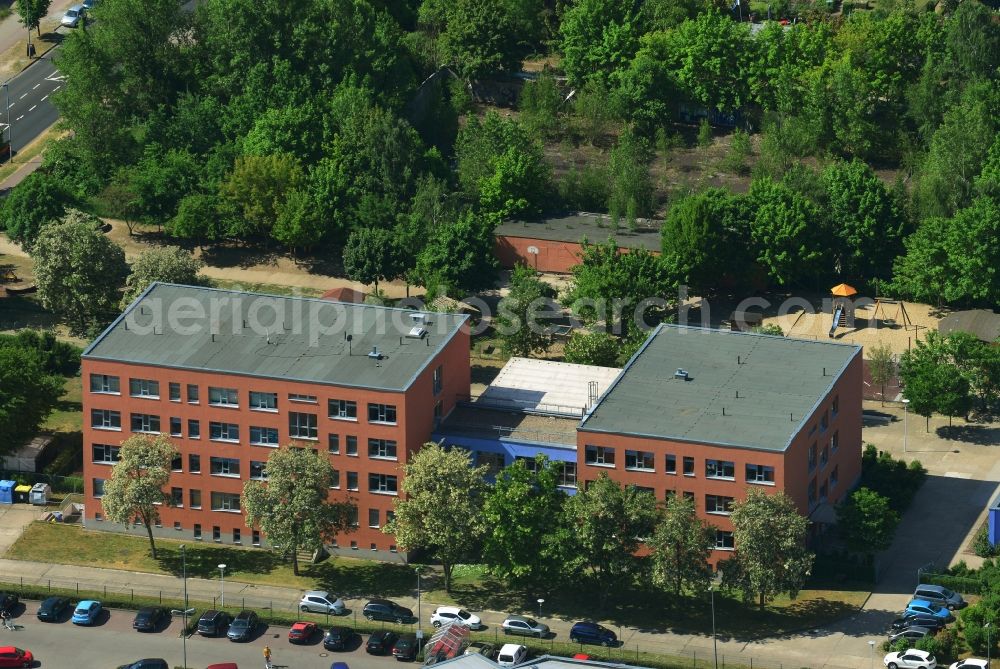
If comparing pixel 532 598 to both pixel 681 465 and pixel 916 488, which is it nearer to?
pixel 681 465

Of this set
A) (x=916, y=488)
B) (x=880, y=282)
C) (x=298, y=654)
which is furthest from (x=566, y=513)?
(x=880, y=282)

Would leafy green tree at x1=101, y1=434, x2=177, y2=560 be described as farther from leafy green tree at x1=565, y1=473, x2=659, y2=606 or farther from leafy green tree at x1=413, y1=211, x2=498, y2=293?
leafy green tree at x1=413, y1=211, x2=498, y2=293

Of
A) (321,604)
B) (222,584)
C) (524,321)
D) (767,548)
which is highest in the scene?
(524,321)

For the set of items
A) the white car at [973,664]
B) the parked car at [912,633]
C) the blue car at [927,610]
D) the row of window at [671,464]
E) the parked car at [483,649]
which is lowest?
the parked car at [483,649]

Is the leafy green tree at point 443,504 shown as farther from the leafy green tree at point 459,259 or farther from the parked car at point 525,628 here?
the leafy green tree at point 459,259

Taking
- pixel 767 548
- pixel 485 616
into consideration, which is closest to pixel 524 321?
pixel 485 616

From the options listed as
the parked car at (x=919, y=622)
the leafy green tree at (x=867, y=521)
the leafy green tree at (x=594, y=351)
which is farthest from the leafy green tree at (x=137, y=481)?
the parked car at (x=919, y=622)

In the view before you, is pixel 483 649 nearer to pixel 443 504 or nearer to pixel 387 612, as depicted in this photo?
pixel 387 612
